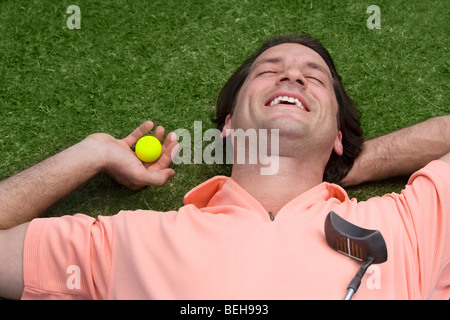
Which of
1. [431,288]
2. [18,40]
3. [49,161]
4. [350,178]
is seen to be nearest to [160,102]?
[49,161]

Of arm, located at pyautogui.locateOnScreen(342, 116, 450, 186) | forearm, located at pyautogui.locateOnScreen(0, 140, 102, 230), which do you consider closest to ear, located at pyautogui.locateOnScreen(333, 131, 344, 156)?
arm, located at pyautogui.locateOnScreen(342, 116, 450, 186)

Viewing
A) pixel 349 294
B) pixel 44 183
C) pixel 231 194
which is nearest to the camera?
pixel 349 294

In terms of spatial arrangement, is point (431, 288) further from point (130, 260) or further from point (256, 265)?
point (130, 260)

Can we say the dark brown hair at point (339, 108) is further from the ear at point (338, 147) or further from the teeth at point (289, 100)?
the teeth at point (289, 100)

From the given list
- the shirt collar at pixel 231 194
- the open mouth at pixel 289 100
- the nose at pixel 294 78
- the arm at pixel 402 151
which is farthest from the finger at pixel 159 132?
the arm at pixel 402 151

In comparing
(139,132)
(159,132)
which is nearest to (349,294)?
(159,132)

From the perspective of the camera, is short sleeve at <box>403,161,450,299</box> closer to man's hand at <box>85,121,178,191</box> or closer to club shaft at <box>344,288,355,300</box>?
club shaft at <box>344,288,355,300</box>

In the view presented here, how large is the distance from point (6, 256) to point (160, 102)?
1549mm

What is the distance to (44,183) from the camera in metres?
2.88

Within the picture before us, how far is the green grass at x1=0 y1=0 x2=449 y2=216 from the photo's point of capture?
3389mm

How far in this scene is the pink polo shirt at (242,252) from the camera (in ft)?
7.27

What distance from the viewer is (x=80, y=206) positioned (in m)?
3.24

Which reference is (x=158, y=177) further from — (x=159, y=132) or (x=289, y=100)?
(x=289, y=100)

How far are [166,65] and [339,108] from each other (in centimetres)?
134
